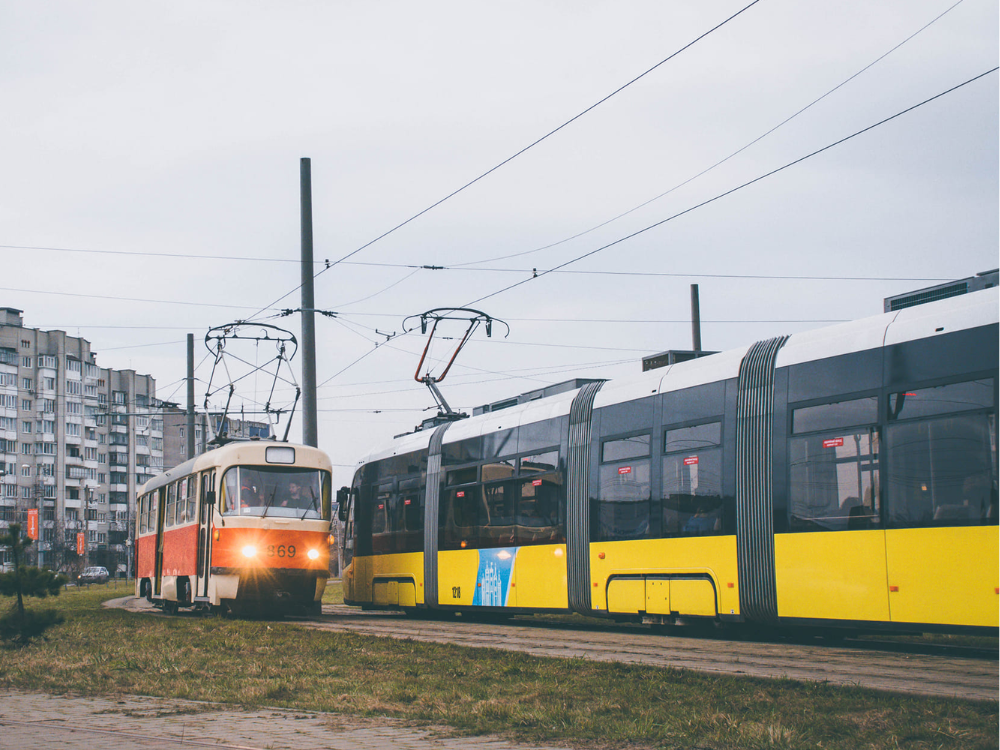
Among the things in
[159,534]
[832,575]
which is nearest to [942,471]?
[832,575]

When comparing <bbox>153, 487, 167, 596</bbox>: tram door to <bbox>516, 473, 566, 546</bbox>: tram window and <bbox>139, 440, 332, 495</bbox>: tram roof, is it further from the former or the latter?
<bbox>516, 473, 566, 546</bbox>: tram window

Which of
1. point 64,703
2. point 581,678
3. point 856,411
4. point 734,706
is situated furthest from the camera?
point 856,411

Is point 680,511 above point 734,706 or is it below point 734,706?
above

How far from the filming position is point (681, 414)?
14.3m

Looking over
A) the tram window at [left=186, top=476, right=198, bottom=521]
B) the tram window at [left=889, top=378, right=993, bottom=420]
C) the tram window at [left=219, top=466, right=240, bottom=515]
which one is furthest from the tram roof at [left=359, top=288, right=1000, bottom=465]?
the tram window at [left=186, top=476, right=198, bottom=521]

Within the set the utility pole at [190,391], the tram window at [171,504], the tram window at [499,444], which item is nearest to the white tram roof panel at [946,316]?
the tram window at [499,444]

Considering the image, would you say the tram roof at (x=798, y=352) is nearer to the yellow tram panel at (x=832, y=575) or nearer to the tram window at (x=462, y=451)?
the tram window at (x=462, y=451)

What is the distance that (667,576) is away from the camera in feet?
47.0

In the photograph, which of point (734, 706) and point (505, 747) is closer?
point (505, 747)

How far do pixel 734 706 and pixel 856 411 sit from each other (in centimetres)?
491

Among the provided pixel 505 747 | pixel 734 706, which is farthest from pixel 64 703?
pixel 734 706

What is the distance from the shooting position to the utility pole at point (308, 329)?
958 inches

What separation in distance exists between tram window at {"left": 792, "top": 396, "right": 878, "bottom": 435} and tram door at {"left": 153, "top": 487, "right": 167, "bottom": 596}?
53.6 ft

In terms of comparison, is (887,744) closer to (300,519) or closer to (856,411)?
(856,411)
